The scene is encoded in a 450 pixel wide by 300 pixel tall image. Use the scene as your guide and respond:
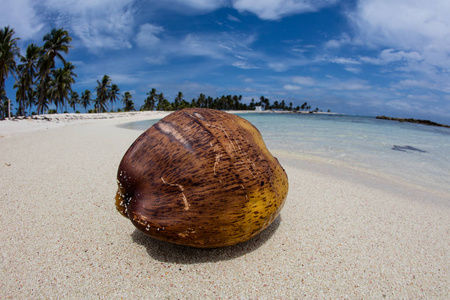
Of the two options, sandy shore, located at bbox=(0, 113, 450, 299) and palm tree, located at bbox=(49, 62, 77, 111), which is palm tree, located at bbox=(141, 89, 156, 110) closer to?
palm tree, located at bbox=(49, 62, 77, 111)

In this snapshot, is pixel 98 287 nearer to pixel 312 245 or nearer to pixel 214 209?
pixel 214 209

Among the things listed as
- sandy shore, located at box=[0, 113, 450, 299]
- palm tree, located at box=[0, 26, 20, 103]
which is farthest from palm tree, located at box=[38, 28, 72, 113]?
sandy shore, located at box=[0, 113, 450, 299]

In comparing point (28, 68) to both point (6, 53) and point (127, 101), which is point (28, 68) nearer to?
point (6, 53)

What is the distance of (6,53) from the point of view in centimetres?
2614

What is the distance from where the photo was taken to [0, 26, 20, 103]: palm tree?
26.0 m

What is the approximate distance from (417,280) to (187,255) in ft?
6.62

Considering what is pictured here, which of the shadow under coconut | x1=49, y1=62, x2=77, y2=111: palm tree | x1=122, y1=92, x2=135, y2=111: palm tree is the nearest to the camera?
the shadow under coconut

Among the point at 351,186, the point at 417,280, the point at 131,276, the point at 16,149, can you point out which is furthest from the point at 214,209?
the point at 16,149

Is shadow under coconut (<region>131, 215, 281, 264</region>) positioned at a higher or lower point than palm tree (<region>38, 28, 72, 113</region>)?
lower

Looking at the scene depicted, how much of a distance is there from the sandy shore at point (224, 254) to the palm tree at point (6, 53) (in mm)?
33478

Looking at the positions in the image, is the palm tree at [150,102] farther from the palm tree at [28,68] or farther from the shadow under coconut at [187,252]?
the shadow under coconut at [187,252]

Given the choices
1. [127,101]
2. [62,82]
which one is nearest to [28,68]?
[62,82]

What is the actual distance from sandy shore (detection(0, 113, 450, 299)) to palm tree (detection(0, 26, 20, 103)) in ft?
110

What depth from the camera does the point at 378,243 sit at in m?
2.42
